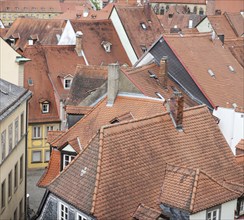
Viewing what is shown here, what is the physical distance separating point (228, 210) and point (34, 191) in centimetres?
2531

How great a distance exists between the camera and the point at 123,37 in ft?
211

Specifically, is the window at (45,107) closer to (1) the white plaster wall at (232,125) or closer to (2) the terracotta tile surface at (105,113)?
(1) the white plaster wall at (232,125)

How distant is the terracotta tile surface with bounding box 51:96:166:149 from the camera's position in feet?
104

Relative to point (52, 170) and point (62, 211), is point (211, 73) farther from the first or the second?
point (62, 211)

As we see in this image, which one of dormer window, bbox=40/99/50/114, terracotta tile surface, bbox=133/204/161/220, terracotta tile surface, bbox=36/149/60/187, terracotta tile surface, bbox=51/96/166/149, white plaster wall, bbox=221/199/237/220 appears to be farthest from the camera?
dormer window, bbox=40/99/50/114

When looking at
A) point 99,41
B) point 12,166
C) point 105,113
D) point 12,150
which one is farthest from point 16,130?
point 99,41

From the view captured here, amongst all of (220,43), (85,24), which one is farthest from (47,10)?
(220,43)

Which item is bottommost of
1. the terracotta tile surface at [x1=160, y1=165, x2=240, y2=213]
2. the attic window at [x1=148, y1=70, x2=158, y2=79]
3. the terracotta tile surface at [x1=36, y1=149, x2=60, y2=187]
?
the terracotta tile surface at [x1=36, y1=149, x2=60, y2=187]

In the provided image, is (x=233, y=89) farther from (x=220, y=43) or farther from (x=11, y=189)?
(x=11, y=189)

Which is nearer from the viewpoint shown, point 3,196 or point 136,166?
point 136,166

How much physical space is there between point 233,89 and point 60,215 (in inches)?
879

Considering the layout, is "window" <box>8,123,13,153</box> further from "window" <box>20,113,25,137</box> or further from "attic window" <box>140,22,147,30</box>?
"attic window" <box>140,22,147,30</box>

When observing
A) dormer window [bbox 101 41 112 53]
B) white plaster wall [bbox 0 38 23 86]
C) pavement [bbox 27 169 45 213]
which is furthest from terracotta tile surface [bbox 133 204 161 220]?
dormer window [bbox 101 41 112 53]

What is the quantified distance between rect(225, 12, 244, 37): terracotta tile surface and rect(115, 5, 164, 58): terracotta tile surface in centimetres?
2038
